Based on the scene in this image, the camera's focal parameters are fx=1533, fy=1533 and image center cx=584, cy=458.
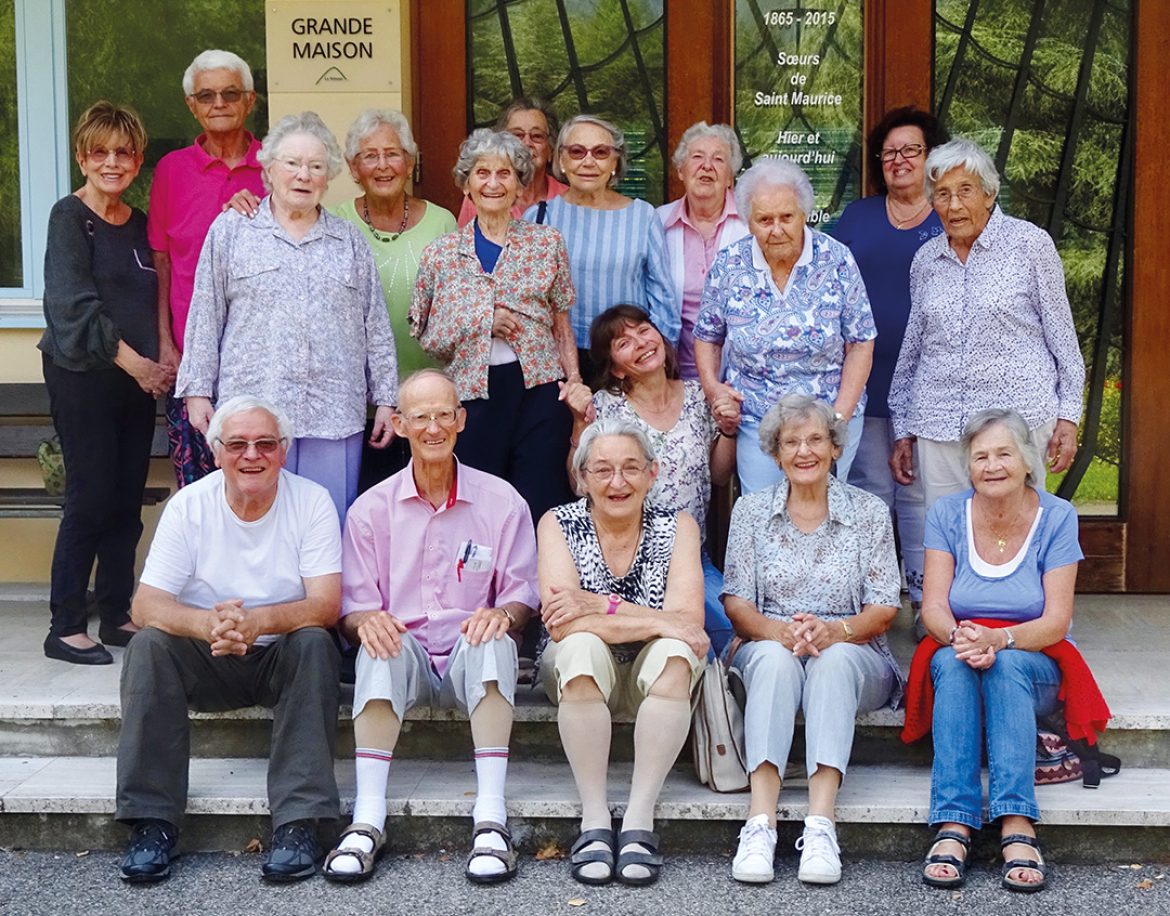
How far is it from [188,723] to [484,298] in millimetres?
1408

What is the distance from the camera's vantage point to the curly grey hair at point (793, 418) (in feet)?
12.8

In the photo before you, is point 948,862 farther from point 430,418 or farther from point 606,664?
point 430,418

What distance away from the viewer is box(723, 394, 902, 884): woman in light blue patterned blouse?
367 cm

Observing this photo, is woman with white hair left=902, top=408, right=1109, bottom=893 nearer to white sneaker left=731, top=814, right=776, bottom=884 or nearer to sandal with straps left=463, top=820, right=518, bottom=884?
white sneaker left=731, top=814, right=776, bottom=884

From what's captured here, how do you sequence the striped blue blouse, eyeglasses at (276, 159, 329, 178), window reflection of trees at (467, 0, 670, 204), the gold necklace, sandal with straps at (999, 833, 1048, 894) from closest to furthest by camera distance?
1. sandal with straps at (999, 833, 1048, 894)
2. eyeglasses at (276, 159, 329, 178)
3. the striped blue blouse
4. the gold necklace
5. window reflection of trees at (467, 0, 670, 204)

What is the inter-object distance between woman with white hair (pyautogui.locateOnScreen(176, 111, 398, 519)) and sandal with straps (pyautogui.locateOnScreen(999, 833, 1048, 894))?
198 cm

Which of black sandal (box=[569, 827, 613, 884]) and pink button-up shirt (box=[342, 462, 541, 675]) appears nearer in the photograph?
black sandal (box=[569, 827, 613, 884])

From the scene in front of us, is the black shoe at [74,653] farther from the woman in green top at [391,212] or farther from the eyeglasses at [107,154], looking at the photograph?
the eyeglasses at [107,154]

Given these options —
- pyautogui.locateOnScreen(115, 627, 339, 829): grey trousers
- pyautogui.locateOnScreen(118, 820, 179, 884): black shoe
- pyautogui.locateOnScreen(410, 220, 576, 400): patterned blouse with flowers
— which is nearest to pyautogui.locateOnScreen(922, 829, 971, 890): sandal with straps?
pyautogui.locateOnScreen(115, 627, 339, 829): grey trousers

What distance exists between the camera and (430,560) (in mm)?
3957

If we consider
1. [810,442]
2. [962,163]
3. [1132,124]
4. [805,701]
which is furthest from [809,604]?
[1132,124]

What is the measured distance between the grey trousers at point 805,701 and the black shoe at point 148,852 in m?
1.40

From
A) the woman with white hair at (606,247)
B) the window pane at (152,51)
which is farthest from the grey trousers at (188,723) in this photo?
the window pane at (152,51)

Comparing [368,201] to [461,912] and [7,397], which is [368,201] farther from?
[461,912]
